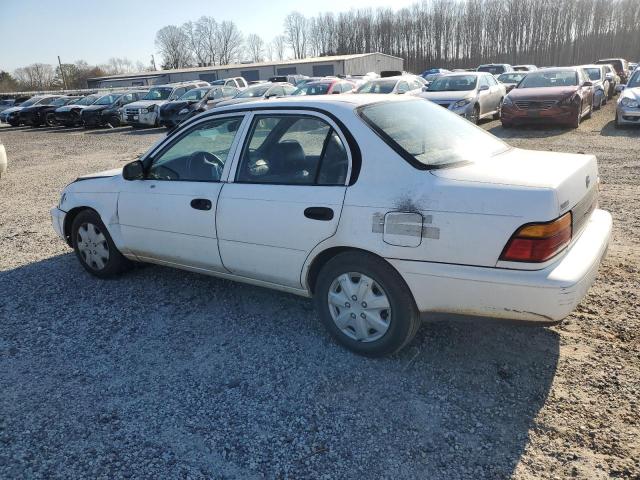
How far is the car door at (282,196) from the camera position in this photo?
319 cm

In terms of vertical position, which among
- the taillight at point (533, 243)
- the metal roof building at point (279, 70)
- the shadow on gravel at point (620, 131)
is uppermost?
the metal roof building at point (279, 70)

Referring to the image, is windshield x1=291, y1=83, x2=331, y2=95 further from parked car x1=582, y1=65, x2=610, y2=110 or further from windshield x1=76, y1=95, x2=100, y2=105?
windshield x1=76, y1=95, x2=100, y2=105

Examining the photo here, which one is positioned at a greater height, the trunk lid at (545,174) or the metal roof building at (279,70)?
the metal roof building at (279,70)

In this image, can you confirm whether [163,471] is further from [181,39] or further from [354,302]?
[181,39]

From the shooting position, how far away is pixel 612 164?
894 cm

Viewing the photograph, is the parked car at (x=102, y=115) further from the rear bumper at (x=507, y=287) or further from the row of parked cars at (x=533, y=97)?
the rear bumper at (x=507, y=287)

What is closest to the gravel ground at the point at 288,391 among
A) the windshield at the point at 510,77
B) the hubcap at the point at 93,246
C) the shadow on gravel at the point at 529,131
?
the hubcap at the point at 93,246

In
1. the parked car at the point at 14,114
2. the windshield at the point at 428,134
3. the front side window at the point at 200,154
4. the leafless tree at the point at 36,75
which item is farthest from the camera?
the leafless tree at the point at 36,75

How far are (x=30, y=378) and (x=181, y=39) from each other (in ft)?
402

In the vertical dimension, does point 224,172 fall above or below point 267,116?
below

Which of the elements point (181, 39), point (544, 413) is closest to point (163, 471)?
point (544, 413)

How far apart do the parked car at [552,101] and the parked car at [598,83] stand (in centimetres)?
335

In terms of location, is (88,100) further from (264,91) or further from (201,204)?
(201,204)

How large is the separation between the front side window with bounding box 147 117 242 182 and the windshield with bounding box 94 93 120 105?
75.9 ft
